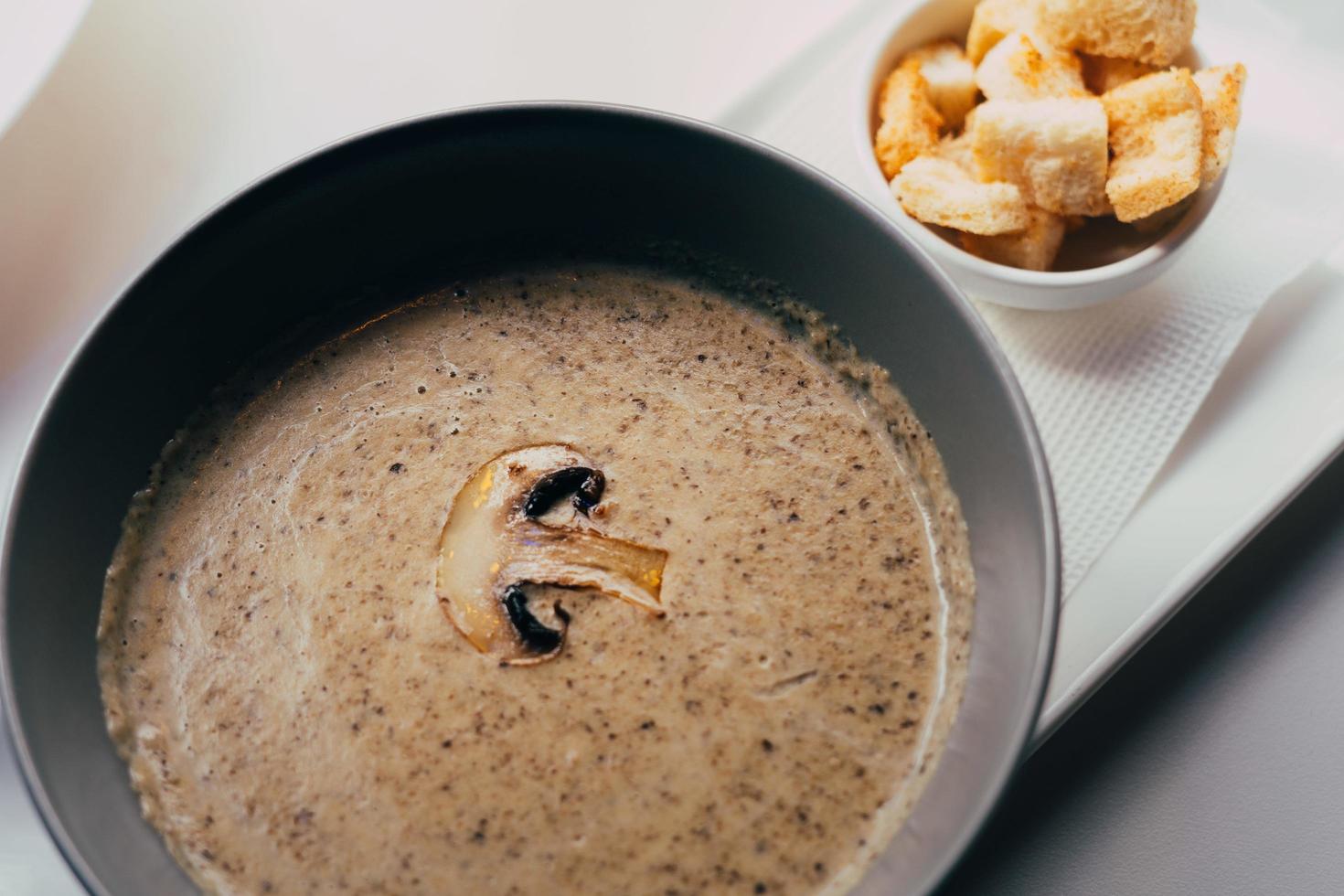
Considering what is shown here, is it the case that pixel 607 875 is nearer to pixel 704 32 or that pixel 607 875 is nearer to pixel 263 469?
pixel 263 469

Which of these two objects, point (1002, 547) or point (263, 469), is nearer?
point (1002, 547)

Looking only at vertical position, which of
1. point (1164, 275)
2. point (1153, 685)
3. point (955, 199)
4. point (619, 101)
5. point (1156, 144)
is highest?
point (619, 101)

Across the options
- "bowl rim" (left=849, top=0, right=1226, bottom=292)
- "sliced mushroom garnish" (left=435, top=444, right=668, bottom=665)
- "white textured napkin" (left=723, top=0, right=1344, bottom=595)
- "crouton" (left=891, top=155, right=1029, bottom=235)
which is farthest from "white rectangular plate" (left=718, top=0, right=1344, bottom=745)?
"sliced mushroom garnish" (left=435, top=444, right=668, bottom=665)

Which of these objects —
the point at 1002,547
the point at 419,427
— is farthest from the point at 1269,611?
the point at 419,427

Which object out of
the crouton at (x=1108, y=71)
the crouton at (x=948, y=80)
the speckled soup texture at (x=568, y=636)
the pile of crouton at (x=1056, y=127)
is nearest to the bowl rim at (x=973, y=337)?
the speckled soup texture at (x=568, y=636)

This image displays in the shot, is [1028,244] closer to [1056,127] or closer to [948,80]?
[1056,127]

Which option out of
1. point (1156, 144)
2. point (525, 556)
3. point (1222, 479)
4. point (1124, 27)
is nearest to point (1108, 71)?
point (1124, 27)
